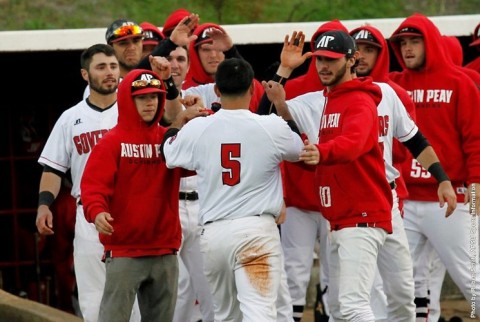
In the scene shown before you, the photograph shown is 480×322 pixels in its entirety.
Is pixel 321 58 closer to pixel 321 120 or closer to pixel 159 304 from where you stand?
pixel 321 120

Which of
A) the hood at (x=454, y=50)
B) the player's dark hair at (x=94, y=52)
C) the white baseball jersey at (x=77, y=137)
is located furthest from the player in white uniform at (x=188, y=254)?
the hood at (x=454, y=50)

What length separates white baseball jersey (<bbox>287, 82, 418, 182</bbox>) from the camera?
9633mm

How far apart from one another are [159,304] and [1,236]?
461cm

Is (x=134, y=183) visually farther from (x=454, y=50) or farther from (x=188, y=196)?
(x=454, y=50)

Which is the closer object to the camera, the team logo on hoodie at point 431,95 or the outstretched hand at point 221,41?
the outstretched hand at point 221,41

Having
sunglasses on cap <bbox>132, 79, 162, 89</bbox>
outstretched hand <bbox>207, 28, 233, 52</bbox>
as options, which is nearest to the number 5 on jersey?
sunglasses on cap <bbox>132, 79, 162, 89</bbox>

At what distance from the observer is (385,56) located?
10438mm

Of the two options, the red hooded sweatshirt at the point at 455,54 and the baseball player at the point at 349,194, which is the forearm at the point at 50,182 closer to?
the baseball player at the point at 349,194

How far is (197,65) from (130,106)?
1.56 meters

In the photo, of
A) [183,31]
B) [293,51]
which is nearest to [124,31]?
[183,31]

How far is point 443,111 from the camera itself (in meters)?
10.6

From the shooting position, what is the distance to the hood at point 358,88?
9094 mm

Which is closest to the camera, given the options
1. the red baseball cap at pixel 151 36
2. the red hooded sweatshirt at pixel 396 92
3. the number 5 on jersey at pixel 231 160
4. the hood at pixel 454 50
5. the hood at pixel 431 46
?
the number 5 on jersey at pixel 231 160

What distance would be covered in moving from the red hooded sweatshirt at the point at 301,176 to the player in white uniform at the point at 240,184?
151cm
